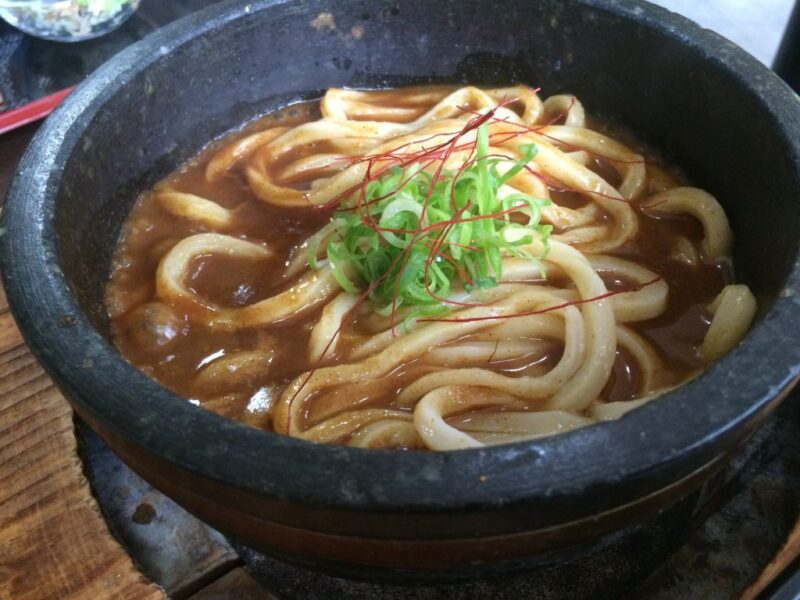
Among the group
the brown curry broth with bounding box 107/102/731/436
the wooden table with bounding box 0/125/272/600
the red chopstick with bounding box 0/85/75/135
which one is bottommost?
the wooden table with bounding box 0/125/272/600

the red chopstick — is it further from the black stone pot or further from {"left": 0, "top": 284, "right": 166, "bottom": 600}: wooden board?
{"left": 0, "top": 284, "right": 166, "bottom": 600}: wooden board

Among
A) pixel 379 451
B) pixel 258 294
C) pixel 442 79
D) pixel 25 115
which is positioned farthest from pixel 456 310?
pixel 25 115

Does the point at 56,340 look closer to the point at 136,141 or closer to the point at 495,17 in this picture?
the point at 136,141

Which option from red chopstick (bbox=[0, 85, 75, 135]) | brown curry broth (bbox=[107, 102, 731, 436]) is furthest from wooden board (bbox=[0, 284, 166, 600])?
red chopstick (bbox=[0, 85, 75, 135])

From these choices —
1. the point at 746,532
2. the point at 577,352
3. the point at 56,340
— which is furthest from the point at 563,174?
the point at 56,340

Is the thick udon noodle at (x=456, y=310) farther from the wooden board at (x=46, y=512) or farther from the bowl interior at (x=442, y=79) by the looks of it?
the wooden board at (x=46, y=512)
